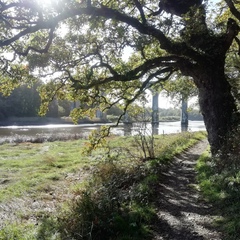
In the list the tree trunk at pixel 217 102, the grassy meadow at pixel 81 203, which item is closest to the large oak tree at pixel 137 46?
the tree trunk at pixel 217 102

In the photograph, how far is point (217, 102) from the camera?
33.9ft

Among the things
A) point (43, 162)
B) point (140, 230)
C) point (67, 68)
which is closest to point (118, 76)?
point (67, 68)

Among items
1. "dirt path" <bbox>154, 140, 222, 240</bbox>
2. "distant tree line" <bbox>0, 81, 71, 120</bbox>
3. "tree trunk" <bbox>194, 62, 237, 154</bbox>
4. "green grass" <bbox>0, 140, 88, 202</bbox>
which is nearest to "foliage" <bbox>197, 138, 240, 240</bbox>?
"dirt path" <bbox>154, 140, 222, 240</bbox>

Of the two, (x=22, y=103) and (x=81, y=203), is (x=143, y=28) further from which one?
(x=22, y=103)

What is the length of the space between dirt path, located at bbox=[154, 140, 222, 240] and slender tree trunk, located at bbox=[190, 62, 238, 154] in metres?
1.87

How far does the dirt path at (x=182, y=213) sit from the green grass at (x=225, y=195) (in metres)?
0.18

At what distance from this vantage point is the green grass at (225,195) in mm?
5180

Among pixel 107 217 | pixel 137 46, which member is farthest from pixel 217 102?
pixel 107 217

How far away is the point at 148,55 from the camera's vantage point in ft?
43.4

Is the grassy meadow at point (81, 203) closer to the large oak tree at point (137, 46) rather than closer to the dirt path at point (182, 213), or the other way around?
the dirt path at point (182, 213)

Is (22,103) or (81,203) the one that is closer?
(81,203)

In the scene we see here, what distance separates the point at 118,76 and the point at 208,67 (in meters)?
3.15

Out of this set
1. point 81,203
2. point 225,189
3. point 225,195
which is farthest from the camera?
point 225,189

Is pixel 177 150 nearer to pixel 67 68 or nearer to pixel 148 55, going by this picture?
pixel 148 55
